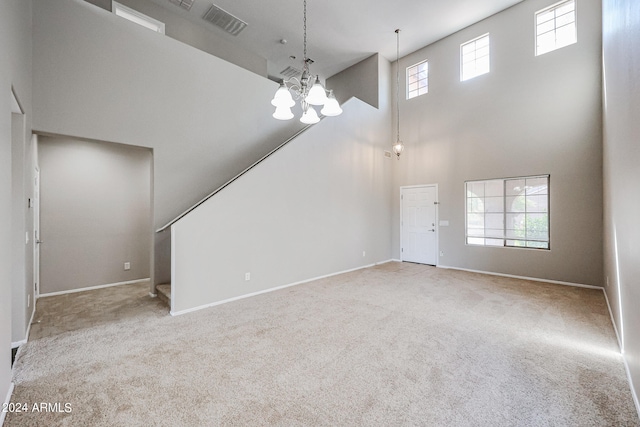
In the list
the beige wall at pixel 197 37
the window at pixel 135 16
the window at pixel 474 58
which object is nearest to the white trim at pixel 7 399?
the window at pixel 135 16

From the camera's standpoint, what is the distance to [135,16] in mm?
5258

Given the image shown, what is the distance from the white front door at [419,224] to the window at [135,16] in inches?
267

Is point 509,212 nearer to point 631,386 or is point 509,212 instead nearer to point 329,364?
point 631,386

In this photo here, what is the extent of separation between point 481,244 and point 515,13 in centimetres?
490

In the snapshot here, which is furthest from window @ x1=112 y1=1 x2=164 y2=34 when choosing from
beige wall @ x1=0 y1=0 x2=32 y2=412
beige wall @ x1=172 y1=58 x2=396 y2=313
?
beige wall @ x1=172 y1=58 x2=396 y2=313

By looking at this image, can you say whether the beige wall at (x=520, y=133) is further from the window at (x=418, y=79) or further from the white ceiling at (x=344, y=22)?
the white ceiling at (x=344, y=22)

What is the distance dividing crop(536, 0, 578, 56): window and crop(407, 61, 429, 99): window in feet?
7.54

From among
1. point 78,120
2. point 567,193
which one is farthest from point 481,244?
point 78,120

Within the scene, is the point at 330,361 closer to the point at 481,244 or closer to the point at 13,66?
the point at 13,66

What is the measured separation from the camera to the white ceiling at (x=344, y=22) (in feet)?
17.9

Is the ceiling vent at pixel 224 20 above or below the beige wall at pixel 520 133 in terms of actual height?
above

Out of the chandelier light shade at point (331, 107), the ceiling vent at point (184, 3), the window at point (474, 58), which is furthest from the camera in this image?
the window at point (474, 58)

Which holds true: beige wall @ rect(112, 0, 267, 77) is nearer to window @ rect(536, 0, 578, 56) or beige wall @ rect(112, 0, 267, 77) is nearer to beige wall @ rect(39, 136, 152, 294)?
beige wall @ rect(39, 136, 152, 294)

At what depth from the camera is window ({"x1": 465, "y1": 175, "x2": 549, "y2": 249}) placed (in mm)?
5328
